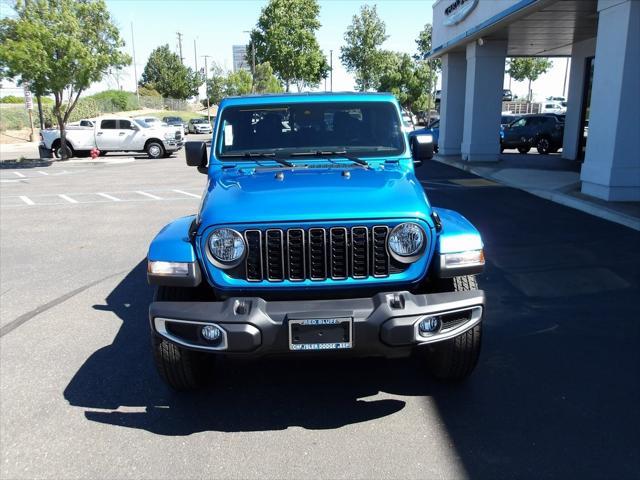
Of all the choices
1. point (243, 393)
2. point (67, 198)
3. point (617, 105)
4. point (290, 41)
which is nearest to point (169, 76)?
point (290, 41)

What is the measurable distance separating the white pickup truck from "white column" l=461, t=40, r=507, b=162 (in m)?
13.7

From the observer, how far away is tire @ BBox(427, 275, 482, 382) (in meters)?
3.43

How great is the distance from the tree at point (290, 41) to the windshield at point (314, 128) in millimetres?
67532

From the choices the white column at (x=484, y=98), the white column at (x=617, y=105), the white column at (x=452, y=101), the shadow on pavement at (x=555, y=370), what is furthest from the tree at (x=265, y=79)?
the shadow on pavement at (x=555, y=370)

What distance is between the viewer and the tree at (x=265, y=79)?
211 ft

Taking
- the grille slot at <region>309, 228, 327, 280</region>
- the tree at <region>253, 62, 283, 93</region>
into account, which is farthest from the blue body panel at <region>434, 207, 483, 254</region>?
the tree at <region>253, 62, 283, 93</region>

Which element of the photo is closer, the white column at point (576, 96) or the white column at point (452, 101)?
the white column at point (576, 96)

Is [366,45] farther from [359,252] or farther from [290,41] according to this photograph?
[359,252]

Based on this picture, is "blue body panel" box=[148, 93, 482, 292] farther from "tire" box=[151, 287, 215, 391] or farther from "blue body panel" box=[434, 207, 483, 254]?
"tire" box=[151, 287, 215, 391]

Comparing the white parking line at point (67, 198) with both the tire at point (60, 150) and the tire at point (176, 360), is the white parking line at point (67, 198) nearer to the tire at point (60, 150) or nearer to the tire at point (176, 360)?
the tire at point (176, 360)

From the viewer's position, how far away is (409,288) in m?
3.36

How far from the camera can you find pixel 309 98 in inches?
180

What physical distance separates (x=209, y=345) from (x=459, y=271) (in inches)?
59.0

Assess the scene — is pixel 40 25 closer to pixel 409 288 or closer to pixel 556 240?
pixel 556 240
